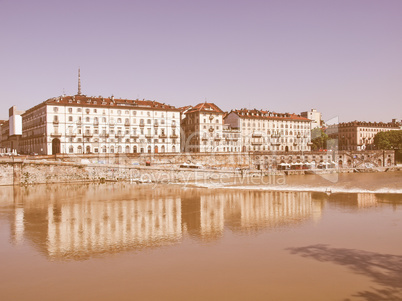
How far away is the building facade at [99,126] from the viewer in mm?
74438

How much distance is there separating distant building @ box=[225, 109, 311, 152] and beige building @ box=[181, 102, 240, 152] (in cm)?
406

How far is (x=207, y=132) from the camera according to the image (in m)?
96.1

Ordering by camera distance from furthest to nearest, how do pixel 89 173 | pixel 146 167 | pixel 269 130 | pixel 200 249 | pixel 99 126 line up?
pixel 269 130 → pixel 99 126 → pixel 146 167 → pixel 89 173 → pixel 200 249

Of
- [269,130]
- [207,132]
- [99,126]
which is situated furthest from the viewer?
[269,130]

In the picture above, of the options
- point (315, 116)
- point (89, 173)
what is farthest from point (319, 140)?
point (89, 173)

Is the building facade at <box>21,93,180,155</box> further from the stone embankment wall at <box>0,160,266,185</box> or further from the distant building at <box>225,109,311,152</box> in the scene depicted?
the distant building at <box>225,109,311,152</box>

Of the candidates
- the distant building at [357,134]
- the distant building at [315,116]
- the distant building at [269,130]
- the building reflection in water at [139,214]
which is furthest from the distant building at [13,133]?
the distant building at [315,116]

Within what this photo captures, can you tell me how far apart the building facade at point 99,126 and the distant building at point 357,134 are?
8454 cm

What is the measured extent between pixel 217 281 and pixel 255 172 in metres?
58.1

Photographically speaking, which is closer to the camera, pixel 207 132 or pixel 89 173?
pixel 89 173

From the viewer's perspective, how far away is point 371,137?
5743 inches

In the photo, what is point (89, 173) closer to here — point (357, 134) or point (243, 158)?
point (243, 158)

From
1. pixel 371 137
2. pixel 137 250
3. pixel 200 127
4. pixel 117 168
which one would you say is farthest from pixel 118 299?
pixel 371 137

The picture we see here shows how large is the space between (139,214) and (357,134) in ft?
414
